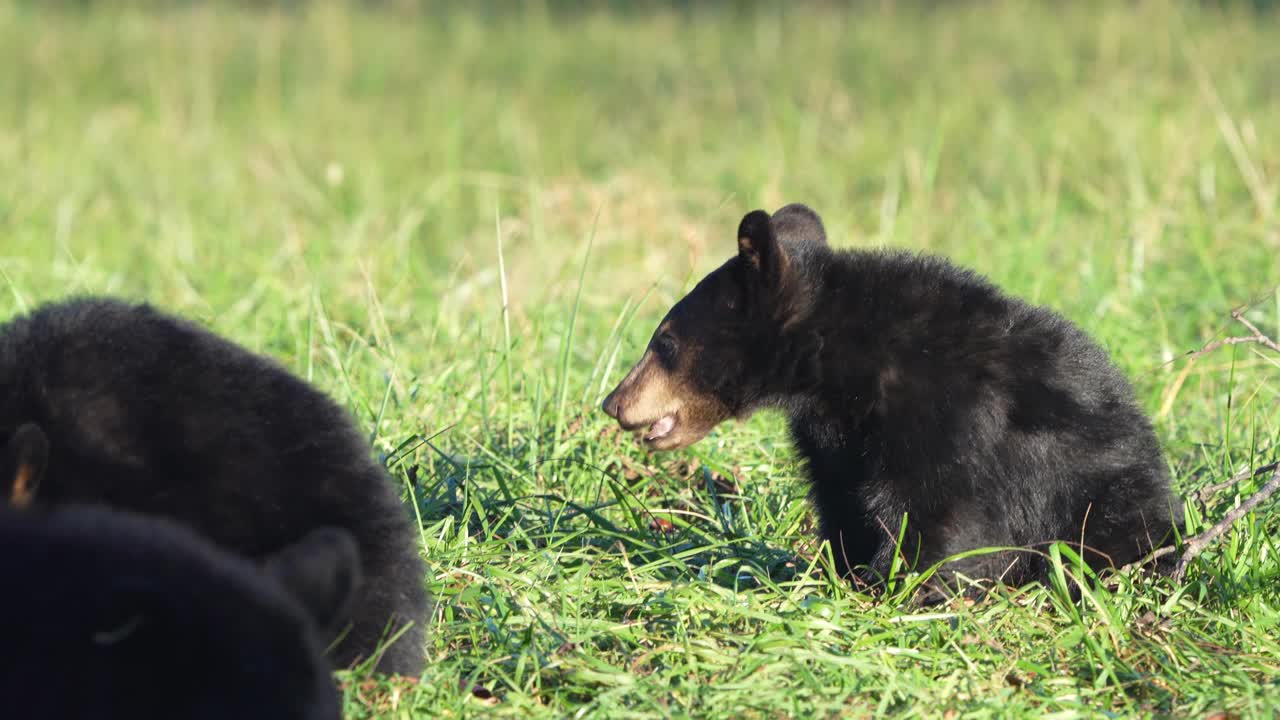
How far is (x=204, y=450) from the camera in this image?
10.3 feet

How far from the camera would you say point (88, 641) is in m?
2.30

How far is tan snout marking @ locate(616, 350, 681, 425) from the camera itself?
430cm

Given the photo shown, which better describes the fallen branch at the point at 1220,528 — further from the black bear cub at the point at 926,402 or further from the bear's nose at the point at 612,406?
the bear's nose at the point at 612,406

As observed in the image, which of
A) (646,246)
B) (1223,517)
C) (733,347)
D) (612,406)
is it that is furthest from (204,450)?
(646,246)

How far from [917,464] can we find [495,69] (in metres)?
9.30

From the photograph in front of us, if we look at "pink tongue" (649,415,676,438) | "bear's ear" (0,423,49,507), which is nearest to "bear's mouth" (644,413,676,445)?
"pink tongue" (649,415,676,438)

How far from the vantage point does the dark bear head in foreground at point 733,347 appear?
408 cm

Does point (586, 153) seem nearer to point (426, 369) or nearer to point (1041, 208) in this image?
point (1041, 208)

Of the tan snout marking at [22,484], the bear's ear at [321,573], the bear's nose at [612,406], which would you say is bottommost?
the bear's nose at [612,406]

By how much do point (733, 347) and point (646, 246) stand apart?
143 inches

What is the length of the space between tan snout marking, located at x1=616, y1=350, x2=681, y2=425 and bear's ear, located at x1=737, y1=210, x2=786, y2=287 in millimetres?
455

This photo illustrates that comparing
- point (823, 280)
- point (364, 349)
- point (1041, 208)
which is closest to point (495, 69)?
point (1041, 208)

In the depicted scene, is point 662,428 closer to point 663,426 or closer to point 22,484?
point 663,426

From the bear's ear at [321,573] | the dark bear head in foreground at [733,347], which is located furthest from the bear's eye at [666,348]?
the bear's ear at [321,573]
